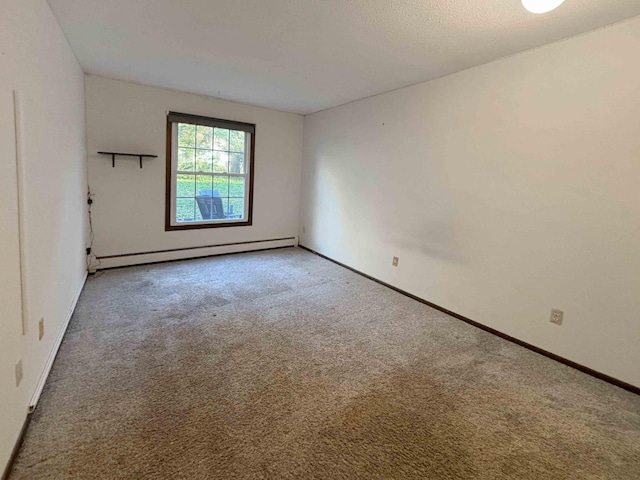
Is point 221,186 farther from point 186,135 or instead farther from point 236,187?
point 186,135

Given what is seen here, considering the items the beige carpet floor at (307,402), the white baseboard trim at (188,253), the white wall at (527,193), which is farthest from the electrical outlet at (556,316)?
the white baseboard trim at (188,253)

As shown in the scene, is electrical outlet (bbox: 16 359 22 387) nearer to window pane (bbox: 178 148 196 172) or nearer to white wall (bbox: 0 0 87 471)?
white wall (bbox: 0 0 87 471)

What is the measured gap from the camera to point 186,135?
4574mm

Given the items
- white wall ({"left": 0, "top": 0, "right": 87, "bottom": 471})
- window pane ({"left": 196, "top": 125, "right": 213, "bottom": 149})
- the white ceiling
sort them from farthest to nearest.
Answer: window pane ({"left": 196, "top": 125, "right": 213, "bottom": 149}), the white ceiling, white wall ({"left": 0, "top": 0, "right": 87, "bottom": 471})

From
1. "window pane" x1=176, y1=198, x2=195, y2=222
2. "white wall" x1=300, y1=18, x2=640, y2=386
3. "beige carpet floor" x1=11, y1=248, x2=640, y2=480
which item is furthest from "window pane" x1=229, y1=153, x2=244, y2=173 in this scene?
"beige carpet floor" x1=11, y1=248, x2=640, y2=480

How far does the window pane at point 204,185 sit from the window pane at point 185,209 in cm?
19

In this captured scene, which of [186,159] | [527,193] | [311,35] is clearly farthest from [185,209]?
[527,193]

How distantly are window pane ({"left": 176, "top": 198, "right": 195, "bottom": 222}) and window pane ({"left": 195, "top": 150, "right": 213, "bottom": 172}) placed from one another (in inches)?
18.8

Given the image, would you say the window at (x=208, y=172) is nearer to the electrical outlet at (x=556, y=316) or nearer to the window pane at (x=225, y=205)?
the window pane at (x=225, y=205)

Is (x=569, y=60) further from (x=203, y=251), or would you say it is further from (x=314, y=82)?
(x=203, y=251)

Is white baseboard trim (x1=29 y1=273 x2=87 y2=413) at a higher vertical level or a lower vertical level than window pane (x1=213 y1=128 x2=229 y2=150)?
lower

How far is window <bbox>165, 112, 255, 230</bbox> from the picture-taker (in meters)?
4.52

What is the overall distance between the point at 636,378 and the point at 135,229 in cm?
515

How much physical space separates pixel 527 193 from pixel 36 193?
3.43m
